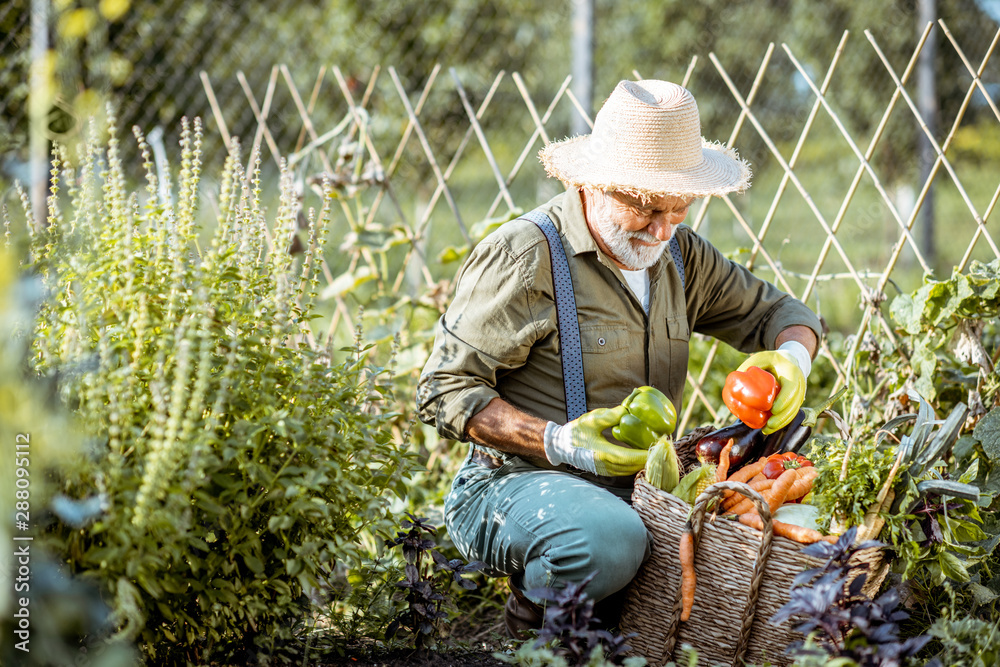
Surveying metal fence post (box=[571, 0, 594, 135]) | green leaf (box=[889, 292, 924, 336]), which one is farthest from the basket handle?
metal fence post (box=[571, 0, 594, 135])

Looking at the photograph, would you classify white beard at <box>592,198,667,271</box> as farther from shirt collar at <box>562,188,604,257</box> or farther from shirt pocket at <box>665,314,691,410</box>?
shirt pocket at <box>665,314,691,410</box>

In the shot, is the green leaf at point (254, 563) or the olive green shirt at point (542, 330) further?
the olive green shirt at point (542, 330)

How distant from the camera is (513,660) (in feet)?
5.58

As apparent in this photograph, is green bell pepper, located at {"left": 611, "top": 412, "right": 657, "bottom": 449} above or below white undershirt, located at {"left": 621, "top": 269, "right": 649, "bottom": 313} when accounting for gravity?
below

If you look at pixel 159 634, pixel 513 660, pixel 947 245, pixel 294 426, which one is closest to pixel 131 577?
pixel 159 634

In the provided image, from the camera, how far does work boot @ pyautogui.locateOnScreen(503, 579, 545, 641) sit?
6.67 ft

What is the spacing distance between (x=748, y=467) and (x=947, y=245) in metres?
7.85

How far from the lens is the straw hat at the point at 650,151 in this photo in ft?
6.73

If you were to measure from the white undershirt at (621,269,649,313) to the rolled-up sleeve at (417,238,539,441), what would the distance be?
11.4 inches

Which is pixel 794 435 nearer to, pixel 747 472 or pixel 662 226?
pixel 747 472

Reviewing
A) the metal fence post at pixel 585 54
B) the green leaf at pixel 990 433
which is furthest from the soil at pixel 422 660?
the metal fence post at pixel 585 54

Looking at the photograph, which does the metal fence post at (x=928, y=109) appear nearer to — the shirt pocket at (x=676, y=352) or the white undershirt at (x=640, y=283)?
the shirt pocket at (x=676, y=352)

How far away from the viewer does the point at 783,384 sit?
209 cm

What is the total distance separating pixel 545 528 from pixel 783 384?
68 centimetres
